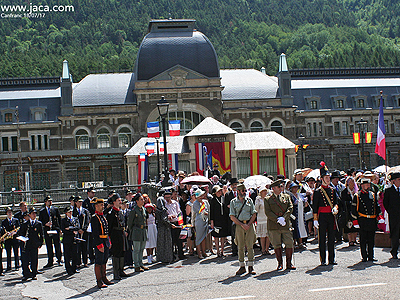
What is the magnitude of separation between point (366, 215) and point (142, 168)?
936 inches

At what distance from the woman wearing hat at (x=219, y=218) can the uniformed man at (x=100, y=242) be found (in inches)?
149

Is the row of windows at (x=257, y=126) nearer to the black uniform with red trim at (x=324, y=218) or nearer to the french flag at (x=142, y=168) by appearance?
the french flag at (x=142, y=168)

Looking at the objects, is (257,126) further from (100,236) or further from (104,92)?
(100,236)

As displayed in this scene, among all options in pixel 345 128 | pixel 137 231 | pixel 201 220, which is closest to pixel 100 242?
pixel 137 231

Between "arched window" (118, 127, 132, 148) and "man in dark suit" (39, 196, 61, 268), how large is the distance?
34.9m

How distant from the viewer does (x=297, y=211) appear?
1567 cm

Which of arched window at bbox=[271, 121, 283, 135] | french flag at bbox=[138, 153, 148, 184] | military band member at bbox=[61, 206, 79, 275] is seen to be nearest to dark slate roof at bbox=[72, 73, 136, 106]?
arched window at bbox=[271, 121, 283, 135]

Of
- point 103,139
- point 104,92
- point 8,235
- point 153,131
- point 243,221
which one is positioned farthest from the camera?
point 104,92

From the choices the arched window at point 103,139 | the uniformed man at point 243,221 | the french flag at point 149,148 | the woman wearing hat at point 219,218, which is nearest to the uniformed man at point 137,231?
the woman wearing hat at point 219,218

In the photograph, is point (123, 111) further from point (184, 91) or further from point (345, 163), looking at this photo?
point (345, 163)

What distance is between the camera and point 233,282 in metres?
11.2

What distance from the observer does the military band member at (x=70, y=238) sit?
1443cm

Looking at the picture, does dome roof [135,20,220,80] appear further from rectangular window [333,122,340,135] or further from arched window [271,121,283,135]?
rectangular window [333,122,340,135]

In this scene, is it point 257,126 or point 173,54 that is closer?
point 173,54
